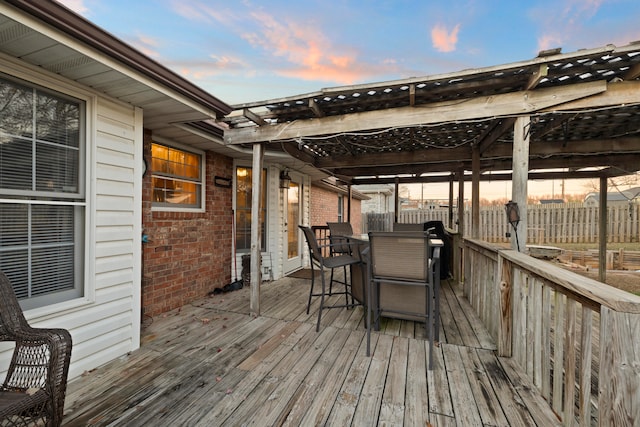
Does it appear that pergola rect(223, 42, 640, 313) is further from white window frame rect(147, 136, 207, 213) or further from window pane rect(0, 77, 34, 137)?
window pane rect(0, 77, 34, 137)

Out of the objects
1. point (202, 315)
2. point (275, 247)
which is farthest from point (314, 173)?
point (202, 315)

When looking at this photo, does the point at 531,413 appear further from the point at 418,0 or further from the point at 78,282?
the point at 418,0

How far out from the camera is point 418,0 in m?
4.38

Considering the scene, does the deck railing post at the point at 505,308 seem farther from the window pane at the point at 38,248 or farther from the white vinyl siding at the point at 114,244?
the window pane at the point at 38,248

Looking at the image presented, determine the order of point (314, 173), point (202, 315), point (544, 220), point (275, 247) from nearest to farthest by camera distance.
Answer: point (202, 315), point (275, 247), point (314, 173), point (544, 220)

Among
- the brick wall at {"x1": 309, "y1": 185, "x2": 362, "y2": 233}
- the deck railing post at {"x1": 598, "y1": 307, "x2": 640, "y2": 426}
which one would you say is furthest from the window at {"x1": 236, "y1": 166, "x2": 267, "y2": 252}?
the deck railing post at {"x1": 598, "y1": 307, "x2": 640, "y2": 426}

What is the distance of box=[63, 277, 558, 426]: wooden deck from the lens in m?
1.67

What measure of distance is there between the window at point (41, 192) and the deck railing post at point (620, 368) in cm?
333

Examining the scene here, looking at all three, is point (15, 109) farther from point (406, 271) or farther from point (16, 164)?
point (406, 271)

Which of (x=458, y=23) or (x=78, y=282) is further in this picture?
(x=458, y=23)

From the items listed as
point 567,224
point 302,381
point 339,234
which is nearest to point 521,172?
point 339,234

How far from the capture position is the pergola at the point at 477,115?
2.16m

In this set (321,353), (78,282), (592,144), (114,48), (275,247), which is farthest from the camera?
(275,247)

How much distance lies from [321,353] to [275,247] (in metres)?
3.13
